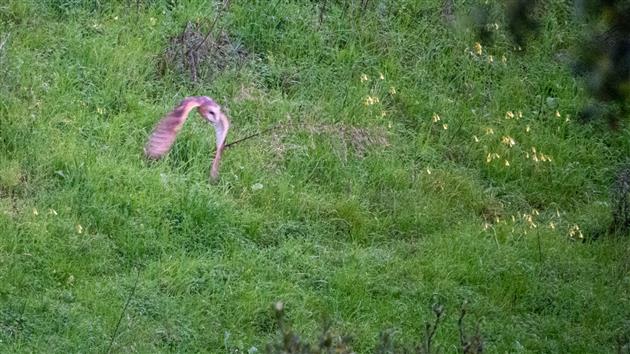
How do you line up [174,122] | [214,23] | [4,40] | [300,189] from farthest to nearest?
[214,23] → [4,40] → [300,189] → [174,122]

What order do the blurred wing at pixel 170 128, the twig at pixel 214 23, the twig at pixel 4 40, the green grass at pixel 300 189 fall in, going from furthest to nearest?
the twig at pixel 214 23 < the twig at pixel 4 40 < the green grass at pixel 300 189 < the blurred wing at pixel 170 128

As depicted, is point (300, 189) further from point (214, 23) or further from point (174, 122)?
point (174, 122)

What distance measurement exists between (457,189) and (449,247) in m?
0.91

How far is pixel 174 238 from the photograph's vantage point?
771 centimetres

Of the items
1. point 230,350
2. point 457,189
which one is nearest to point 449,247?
point 457,189

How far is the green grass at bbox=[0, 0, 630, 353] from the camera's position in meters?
7.19

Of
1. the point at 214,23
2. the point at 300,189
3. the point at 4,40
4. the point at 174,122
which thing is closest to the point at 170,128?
the point at 174,122

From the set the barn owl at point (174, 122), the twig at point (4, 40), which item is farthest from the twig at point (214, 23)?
the barn owl at point (174, 122)

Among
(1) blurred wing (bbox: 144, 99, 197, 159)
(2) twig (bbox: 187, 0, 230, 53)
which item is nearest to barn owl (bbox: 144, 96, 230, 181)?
(1) blurred wing (bbox: 144, 99, 197, 159)

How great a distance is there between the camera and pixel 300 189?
27.9ft

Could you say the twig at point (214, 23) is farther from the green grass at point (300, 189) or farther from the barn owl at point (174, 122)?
the barn owl at point (174, 122)

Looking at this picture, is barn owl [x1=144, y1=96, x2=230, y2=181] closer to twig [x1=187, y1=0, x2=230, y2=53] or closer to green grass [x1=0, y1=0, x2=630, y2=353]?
green grass [x1=0, y1=0, x2=630, y2=353]

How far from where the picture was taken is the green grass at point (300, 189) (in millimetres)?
7188

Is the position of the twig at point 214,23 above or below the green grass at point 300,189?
above
